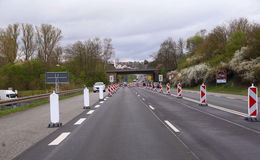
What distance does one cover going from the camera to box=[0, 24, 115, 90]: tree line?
47.8 meters

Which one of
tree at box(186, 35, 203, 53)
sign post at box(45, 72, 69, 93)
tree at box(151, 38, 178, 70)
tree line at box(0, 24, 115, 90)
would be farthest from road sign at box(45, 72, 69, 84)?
tree at box(151, 38, 178, 70)

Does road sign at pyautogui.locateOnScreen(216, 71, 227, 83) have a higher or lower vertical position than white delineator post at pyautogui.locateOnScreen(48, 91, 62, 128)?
higher

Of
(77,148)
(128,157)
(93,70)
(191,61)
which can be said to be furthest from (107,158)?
(93,70)

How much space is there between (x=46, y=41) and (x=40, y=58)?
3169 millimetres

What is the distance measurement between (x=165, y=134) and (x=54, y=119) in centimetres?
396

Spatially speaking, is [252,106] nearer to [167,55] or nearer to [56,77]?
[56,77]

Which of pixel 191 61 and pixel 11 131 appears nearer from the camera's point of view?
pixel 11 131

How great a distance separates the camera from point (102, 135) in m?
8.27

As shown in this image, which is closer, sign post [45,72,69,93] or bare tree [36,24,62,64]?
sign post [45,72,69,93]

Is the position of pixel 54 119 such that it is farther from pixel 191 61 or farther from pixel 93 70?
pixel 93 70

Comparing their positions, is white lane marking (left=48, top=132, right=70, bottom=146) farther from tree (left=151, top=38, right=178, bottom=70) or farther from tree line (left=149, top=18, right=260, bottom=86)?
tree (left=151, top=38, right=178, bottom=70)

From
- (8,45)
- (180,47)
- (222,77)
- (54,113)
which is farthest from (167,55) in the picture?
(54,113)

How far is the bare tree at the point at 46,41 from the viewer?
53250 millimetres

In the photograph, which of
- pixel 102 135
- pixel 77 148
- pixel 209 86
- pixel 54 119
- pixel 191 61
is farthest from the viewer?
pixel 191 61
